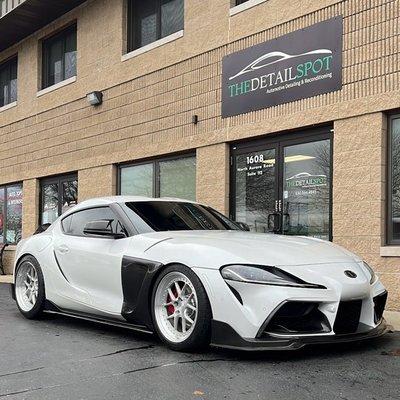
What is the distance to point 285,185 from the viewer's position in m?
9.43

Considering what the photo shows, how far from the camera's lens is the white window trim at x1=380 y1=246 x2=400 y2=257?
768 centimetres

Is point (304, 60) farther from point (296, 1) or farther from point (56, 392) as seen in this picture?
point (56, 392)

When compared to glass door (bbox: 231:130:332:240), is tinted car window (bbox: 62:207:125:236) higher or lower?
lower

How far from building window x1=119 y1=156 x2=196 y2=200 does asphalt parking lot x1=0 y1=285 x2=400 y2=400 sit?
6.03m

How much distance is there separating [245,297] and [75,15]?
11932 mm

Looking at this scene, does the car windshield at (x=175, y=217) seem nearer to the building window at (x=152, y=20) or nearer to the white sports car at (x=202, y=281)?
the white sports car at (x=202, y=281)

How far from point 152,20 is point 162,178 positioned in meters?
3.48

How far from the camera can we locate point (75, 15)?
575 inches

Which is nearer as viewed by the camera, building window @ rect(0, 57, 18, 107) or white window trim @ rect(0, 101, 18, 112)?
white window trim @ rect(0, 101, 18, 112)

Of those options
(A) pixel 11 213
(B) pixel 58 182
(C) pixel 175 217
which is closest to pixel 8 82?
(A) pixel 11 213

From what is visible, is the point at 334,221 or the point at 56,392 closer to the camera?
the point at 56,392

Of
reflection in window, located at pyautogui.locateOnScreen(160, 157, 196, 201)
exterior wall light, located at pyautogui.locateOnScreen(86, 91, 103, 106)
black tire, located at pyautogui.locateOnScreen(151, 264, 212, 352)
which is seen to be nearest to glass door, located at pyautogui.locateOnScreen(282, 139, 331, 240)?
reflection in window, located at pyautogui.locateOnScreen(160, 157, 196, 201)

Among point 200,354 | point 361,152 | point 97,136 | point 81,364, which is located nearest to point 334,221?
point 361,152

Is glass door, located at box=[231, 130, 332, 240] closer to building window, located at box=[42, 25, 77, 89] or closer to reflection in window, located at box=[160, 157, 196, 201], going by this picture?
reflection in window, located at box=[160, 157, 196, 201]
